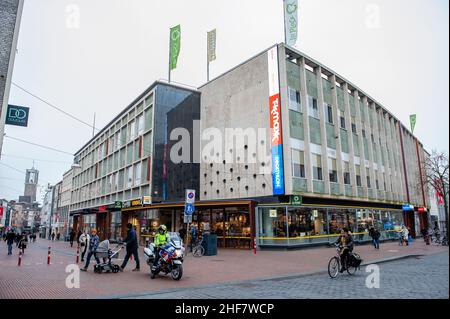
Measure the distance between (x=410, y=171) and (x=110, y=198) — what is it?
43.0m

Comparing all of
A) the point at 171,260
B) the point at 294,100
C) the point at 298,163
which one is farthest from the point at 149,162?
the point at 171,260

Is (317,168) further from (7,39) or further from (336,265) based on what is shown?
(7,39)

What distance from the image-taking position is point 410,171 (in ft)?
155

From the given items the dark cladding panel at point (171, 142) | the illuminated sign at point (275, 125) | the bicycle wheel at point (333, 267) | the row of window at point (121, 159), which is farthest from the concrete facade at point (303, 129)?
the bicycle wheel at point (333, 267)

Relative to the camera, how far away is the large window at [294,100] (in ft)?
85.5

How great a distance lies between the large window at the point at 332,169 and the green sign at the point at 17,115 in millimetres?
22887

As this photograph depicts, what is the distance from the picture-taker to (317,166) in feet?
89.0

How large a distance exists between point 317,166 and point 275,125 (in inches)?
218

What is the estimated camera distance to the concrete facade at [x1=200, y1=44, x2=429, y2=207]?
2562 centimetres

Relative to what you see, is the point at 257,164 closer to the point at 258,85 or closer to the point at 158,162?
the point at 258,85

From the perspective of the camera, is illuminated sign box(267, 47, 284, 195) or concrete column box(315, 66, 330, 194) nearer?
illuminated sign box(267, 47, 284, 195)

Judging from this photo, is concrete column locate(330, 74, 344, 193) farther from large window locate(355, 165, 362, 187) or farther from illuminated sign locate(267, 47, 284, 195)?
illuminated sign locate(267, 47, 284, 195)

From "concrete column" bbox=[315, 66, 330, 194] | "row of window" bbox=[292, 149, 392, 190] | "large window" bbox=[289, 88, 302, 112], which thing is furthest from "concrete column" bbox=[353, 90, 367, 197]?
"large window" bbox=[289, 88, 302, 112]
